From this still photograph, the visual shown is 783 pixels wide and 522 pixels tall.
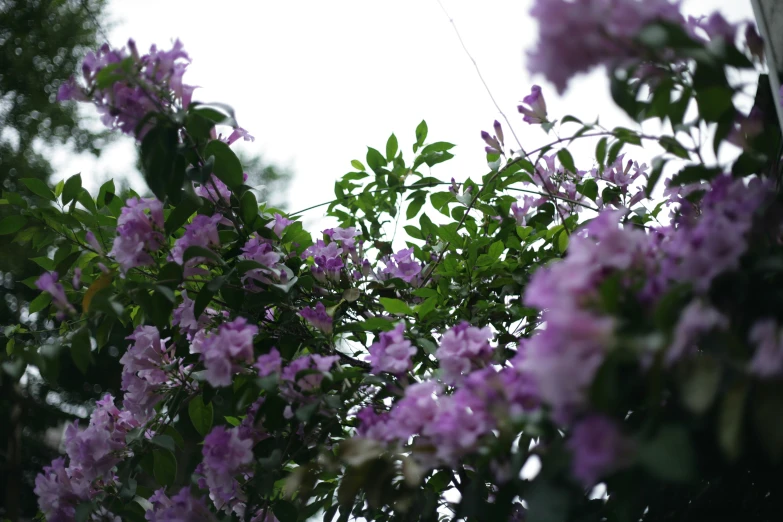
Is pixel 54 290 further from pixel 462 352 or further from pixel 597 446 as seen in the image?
pixel 597 446

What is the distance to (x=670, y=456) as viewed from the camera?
451mm

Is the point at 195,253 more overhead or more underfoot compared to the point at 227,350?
Answer: more overhead

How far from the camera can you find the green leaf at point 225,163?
3.55 feet

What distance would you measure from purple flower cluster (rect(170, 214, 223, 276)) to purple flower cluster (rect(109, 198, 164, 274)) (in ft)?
0.17

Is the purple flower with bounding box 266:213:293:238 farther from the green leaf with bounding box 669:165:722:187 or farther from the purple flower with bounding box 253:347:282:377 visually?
the green leaf with bounding box 669:165:722:187

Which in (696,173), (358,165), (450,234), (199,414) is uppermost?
(358,165)

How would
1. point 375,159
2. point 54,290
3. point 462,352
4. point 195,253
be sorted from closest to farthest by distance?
point 462,352 → point 54,290 → point 195,253 → point 375,159

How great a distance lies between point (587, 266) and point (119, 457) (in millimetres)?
1068

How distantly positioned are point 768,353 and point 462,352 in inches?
16.3

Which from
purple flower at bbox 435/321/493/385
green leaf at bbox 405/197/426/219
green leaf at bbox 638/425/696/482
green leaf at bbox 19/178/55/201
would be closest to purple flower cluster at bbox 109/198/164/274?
Result: green leaf at bbox 19/178/55/201

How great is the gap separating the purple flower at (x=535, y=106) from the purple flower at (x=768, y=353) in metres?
0.76

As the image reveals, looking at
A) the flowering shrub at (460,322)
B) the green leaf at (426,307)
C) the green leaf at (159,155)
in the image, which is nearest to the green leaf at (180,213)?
the flowering shrub at (460,322)

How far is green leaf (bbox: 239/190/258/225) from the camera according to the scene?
1.20 metres

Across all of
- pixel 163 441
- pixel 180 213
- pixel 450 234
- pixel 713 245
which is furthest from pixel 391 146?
pixel 713 245
